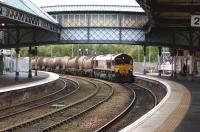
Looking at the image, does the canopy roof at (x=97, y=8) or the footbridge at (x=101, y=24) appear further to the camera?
the canopy roof at (x=97, y=8)

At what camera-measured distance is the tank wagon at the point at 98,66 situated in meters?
54.8

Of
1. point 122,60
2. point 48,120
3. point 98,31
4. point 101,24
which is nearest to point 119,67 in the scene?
point 122,60

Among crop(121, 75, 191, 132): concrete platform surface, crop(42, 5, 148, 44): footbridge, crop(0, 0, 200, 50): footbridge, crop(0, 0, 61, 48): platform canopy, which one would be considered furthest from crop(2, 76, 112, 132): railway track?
crop(42, 5, 148, 44): footbridge

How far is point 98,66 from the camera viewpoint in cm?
6400

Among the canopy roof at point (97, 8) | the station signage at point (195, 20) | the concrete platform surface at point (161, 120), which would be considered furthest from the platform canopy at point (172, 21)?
the concrete platform surface at point (161, 120)

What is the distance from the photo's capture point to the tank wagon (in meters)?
54.8

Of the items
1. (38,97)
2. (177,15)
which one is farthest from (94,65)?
(38,97)

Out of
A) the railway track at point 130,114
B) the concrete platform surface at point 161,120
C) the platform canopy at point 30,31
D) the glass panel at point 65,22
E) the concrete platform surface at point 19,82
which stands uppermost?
the glass panel at point 65,22

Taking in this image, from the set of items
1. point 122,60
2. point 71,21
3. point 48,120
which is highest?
point 71,21

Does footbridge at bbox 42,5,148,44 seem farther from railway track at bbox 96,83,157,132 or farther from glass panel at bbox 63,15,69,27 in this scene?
railway track at bbox 96,83,157,132

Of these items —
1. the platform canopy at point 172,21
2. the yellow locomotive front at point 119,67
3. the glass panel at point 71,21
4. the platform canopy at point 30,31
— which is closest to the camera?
the platform canopy at point 172,21

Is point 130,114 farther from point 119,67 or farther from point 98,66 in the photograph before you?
point 98,66

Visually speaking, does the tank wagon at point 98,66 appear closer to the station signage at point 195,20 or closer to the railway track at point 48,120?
the railway track at point 48,120

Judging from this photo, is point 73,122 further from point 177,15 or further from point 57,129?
point 177,15
